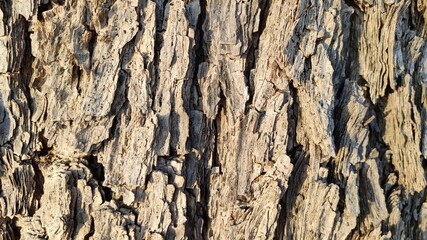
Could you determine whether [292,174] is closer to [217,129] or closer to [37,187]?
[217,129]

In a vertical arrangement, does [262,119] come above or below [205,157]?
above

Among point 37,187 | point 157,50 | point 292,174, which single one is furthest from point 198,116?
point 37,187

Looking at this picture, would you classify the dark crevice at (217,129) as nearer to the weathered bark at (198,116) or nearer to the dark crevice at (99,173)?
the weathered bark at (198,116)

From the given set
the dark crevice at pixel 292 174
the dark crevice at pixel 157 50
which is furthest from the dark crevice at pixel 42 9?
the dark crevice at pixel 292 174

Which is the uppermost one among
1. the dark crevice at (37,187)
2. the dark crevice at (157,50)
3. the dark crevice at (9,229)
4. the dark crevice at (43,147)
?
the dark crevice at (157,50)

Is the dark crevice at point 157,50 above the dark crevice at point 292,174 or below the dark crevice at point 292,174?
above

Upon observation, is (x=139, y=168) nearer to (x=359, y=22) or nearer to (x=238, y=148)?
(x=238, y=148)

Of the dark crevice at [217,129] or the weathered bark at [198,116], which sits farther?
the dark crevice at [217,129]

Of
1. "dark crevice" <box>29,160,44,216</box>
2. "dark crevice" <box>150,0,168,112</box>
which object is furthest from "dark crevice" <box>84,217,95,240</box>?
"dark crevice" <box>150,0,168,112</box>

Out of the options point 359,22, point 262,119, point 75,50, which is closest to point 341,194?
point 262,119
